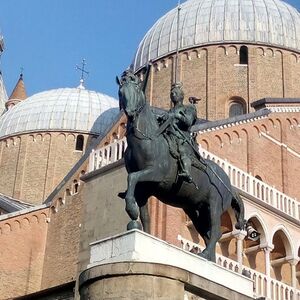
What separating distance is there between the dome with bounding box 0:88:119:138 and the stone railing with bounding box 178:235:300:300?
50.2 ft

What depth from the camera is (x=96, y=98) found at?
1359 inches

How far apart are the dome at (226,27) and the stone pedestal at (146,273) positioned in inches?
827

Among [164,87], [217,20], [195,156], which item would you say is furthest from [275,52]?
[195,156]

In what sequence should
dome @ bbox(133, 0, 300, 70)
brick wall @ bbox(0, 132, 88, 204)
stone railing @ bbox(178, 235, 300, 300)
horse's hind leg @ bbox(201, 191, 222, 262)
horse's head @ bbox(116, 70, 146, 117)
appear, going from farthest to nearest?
brick wall @ bbox(0, 132, 88, 204)
dome @ bbox(133, 0, 300, 70)
stone railing @ bbox(178, 235, 300, 300)
horse's hind leg @ bbox(201, 191, 222, 262)
horse's head @ bbox(116, 70, 146, 117)

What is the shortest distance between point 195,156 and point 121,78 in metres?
1.37

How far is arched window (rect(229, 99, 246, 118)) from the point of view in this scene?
28766 mm

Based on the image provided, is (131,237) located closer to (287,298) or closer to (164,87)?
(287,298)

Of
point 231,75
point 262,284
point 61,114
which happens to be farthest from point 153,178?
point 61,114

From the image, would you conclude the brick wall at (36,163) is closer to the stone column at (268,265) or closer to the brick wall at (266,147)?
the brick wall at (266,147)

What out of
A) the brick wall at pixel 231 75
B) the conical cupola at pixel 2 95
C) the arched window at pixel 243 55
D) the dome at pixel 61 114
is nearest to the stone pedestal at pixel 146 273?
the brick wall at pixel 231 75

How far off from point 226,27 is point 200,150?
12.7 m

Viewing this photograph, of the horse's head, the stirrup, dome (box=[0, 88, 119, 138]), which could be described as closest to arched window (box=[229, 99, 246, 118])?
dome (box=[0, 88, 119, 138])

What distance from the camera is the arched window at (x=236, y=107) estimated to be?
94.4 feet

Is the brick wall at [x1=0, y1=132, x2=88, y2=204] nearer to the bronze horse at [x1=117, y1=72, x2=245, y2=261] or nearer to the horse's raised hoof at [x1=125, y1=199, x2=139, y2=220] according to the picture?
the bronze horse at [x1=117, y1=72, x2=245, y2=261]
